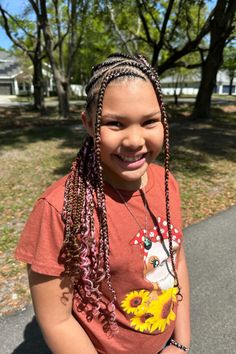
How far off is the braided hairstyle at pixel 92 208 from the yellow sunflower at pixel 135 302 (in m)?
0.05

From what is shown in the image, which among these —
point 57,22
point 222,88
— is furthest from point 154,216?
point 222,88

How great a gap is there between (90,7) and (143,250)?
19.1 m

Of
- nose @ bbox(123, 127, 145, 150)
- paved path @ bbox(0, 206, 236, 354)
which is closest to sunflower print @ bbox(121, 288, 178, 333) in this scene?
nose @ bbox(123, 127, 145, 150)

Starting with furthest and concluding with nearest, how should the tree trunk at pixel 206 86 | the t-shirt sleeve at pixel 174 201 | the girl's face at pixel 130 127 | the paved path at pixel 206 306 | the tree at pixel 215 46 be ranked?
1. the tree trunk at pixel 206 86
2. the tree at pixel 215 46
3. the paved path at pixel 206 306
4. the t-shirt sleeve at pixel 174 201
5. the girl's face at pixel 130 127

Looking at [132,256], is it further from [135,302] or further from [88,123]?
[88,123]

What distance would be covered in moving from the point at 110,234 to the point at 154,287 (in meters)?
0.35

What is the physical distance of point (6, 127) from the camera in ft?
49.9

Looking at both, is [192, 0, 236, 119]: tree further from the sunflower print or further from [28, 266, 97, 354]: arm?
[28, 266, 97, 354]: arm

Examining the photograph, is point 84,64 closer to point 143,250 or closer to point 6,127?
point 6,127

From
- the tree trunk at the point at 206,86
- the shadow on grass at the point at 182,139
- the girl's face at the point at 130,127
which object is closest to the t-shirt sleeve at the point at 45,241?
the girl's face at the point at 130,127

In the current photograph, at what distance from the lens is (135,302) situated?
1.46 metres

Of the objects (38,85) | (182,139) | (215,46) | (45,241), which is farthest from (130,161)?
(38,85)

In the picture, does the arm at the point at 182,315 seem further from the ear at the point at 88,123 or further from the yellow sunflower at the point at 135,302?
the ear at the point at 88,123

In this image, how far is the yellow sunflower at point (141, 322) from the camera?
1.49m
